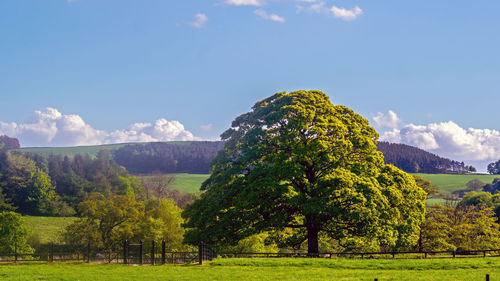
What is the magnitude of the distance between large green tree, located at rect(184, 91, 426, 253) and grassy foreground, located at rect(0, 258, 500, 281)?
574 cm

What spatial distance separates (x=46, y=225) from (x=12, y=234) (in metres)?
40.9

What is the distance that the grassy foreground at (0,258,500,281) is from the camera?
26.2m

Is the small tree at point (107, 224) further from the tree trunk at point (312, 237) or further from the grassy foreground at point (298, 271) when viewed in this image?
the grassy foreground at point (298, 271)

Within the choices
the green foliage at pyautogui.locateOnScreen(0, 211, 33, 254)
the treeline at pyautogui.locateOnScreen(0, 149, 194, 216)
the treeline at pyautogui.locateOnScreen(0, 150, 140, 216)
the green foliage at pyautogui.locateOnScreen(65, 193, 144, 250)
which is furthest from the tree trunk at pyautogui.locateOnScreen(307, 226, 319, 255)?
the treeline at pyautogui.locateOnScreen(0, 150, 140, 216)

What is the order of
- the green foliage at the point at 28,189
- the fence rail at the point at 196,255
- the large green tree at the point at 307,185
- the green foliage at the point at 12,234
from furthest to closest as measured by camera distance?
1. the green foliage at the point at 28,189
2. the green foliage at the point at 12,234
3. the large green tree at the point at 307,185
4. the fence rail at the point at 196,255

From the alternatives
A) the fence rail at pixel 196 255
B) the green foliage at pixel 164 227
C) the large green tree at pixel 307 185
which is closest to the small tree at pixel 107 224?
the green foliage at pixel 164 227

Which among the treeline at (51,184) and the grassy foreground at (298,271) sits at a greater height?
the treeline at (51,184)

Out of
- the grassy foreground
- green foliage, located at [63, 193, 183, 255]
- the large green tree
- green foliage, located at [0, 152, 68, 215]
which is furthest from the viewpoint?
green foliage, located at [0, 152, 68, 215]

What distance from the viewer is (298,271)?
28484 millimetres

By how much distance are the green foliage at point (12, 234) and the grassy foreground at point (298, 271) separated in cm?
4254

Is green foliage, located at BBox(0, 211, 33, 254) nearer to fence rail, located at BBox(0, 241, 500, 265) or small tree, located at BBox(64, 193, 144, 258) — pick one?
small tree, located at BBox(64, 193, 144, 258)

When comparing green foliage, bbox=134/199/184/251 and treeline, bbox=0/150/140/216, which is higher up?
treeline, bbox=0/150/140/216

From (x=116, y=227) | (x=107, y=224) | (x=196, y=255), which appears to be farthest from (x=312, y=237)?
(x=107, y=224)

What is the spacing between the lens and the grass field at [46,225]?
97.9 meters
